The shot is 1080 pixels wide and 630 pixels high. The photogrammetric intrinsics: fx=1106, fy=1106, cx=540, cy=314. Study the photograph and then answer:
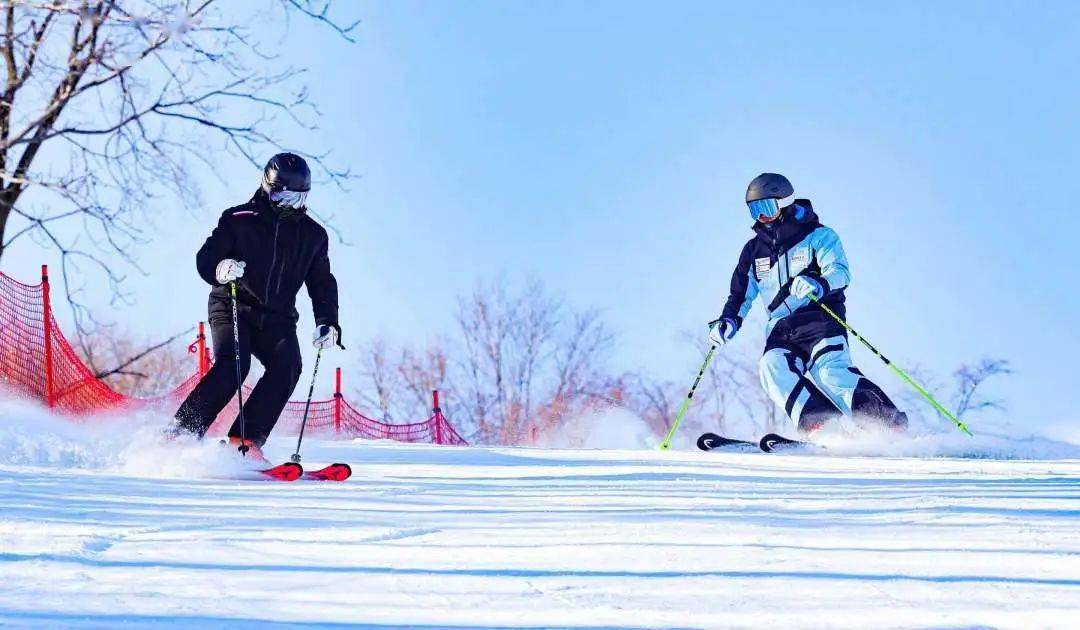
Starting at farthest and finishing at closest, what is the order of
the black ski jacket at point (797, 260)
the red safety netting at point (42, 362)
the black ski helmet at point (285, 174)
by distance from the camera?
the red safety netting at point (42, 362) < the black ski jacket at point (797, 260) < the black ski helmet at point (285, 174)

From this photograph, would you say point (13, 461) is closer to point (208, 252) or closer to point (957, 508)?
point (208, 252)

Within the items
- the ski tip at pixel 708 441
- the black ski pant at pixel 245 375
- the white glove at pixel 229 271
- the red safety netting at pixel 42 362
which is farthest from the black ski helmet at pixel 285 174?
the red safety netting at pixel 42 362

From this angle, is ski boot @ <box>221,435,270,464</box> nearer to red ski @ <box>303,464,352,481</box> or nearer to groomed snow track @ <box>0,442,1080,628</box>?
red ski @ <box>303,464,352,481</box>

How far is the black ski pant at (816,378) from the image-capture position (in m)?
8.37

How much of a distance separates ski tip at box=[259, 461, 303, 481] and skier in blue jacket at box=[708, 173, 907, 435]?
4.43m

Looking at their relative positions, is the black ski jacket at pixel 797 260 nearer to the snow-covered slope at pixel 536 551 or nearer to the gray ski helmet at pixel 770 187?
the gray ski helmet at pixel 770 187

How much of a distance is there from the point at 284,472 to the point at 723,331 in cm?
464

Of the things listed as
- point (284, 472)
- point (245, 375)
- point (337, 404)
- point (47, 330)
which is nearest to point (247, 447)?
point (245, 375)

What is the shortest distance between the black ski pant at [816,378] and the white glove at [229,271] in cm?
449

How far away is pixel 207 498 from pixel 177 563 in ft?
5.61

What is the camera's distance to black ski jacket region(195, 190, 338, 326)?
636 cm

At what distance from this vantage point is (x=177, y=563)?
2.77 metres

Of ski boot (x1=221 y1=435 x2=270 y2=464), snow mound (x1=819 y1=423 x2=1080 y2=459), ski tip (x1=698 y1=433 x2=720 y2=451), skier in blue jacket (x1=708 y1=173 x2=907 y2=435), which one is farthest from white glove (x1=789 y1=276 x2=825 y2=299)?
ski boot (x1=221 y1=435 x2=270 y2=464)

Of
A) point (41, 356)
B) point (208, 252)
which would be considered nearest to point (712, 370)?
point (41, 356)
